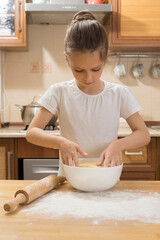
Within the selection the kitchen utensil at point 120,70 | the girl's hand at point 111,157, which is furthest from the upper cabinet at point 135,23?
the girl's hand at point 111,157

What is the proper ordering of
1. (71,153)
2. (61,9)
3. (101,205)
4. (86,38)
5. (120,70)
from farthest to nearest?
1. (120,70)
2. (61,9)
3. (86,38)
4. (71,153)
5. (101,205)

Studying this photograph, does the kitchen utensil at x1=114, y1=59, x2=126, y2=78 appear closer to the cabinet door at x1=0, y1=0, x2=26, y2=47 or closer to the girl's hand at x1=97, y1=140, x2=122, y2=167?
the cabinet door at x1=0, y1=0, x2=26, y2=47

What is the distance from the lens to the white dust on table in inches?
28.4

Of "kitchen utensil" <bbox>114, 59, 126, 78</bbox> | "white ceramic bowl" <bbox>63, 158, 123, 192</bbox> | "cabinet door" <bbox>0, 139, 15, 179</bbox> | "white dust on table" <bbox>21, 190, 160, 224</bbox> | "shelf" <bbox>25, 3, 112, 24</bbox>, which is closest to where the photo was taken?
"white dust on table" <bbox>21, 190, 160, 224</bbox>

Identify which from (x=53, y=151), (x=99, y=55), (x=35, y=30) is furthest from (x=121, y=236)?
(x=35, y=30)

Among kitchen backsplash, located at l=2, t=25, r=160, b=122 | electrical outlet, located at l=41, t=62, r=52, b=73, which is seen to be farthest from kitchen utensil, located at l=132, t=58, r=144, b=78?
electrical outlet, located at l=41, t=62, r=52, b=73

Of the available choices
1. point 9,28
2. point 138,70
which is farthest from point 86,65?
point 138,70

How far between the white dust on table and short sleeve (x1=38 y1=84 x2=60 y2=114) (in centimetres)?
46

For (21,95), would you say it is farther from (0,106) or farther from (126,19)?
(126,19)

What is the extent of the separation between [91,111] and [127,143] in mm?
276

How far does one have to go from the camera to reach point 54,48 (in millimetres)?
2580

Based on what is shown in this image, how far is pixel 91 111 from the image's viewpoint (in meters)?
1.32

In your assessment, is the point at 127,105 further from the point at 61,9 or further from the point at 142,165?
the point at 61,9

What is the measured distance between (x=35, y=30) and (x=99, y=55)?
1.66m
